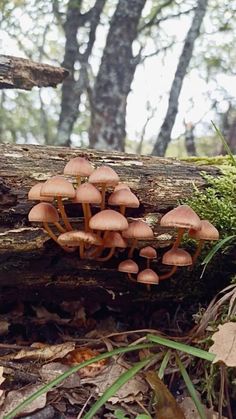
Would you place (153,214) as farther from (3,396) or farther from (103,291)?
(3,396)

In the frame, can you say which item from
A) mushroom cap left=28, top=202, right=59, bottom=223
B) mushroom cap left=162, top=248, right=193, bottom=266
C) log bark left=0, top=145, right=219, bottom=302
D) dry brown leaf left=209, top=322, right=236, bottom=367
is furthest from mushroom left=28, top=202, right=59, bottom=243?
dry brown leaf left=209, top=322, right=236, bottom=367

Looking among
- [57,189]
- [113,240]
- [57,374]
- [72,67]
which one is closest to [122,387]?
[57,374]

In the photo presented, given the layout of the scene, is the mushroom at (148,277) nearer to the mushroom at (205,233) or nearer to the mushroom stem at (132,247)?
the mushroom stem at (132,247)

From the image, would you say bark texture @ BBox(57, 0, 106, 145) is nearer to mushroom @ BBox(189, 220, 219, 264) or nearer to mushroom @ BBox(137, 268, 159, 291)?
mushroom @ BBox(137, 268, 159, 291)

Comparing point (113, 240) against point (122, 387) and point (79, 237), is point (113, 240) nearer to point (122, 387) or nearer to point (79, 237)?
point (79, 237)

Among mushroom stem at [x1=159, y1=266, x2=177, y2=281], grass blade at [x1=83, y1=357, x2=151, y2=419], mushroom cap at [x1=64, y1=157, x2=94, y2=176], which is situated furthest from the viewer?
mushroom stem at [x1=159, y1=266, x2=177, y2=281]

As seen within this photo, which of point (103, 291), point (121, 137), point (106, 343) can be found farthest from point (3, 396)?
point (121, 137)
